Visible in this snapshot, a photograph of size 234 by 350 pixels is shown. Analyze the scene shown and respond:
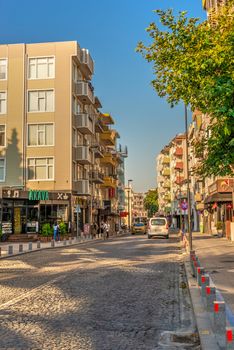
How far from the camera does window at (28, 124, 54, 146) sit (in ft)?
154

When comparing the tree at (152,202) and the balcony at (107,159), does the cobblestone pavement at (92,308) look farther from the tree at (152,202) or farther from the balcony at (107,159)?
the tree at (152,202)

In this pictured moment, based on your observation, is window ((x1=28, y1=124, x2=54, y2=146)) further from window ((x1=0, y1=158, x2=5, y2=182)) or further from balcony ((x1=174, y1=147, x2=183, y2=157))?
balcony ((x1=174, y1=147, x2=183, y2=157))

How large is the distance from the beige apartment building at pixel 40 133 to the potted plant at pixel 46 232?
3.36 metres

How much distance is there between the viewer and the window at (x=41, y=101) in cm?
4722

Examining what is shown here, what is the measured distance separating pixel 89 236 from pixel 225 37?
1422 inches

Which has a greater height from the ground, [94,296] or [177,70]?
[177,70]

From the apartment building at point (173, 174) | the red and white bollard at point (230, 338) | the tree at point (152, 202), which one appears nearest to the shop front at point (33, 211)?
the red and white bollard at point (230, 338)

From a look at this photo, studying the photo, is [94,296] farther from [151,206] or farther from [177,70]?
[151,206]

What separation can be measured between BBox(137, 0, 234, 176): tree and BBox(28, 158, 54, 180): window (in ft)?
102

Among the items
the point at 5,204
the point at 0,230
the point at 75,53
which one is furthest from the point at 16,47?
the point at 0,230

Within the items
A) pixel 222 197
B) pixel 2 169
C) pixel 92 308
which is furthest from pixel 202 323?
pixel 2 169

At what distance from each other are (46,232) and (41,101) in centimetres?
1380

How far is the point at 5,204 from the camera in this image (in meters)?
44.8

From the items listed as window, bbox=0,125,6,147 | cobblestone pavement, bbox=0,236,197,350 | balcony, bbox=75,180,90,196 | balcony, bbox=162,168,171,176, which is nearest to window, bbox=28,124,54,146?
window, bbox=0,125,6,147
